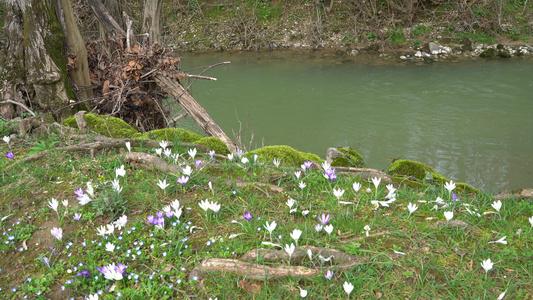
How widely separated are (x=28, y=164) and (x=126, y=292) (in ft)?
6.53

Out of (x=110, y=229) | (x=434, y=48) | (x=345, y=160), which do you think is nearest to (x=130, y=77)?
(x=345, y=160)

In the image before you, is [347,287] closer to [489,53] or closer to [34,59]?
[34,59]

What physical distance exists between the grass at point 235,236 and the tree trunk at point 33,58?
2332 millimetres

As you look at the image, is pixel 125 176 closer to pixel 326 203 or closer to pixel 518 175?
pixel 326 203

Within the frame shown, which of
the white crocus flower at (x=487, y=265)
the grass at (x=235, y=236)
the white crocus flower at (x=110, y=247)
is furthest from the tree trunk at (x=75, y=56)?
the white crocus flower at (x=487, y=265)

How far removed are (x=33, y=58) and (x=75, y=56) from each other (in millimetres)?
567

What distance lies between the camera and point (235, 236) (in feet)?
8.89

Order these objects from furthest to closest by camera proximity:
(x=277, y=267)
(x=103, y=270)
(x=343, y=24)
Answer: (x=343, y=24)
(x=277, y=267)
(x=103, y=270)

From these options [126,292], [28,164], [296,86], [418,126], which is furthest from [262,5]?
[126,292]

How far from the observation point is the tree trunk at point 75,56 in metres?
5.90

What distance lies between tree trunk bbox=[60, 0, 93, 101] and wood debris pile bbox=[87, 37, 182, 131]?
247 millimetres

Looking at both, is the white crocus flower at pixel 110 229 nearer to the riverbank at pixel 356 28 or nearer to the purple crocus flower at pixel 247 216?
the purple crocus flower at pixel 247 216

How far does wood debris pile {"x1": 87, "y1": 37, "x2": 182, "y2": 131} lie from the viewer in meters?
6.35

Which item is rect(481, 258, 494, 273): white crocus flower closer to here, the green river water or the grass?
the grass
